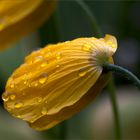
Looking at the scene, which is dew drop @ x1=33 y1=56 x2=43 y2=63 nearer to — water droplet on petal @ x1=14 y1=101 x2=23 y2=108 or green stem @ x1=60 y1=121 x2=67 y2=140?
water droplet on petal @ x1=14 y1=101 x2=23 y2=108

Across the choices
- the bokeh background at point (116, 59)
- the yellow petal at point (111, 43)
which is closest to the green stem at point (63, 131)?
the bokeh background at point (116, 59)

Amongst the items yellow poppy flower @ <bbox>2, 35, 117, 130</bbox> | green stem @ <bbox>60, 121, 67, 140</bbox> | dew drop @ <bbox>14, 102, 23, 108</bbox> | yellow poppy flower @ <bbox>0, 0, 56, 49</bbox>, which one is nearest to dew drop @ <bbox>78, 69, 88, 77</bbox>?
yellow poppy flower @ <bbox>2, 35, 117, 130</bbox>

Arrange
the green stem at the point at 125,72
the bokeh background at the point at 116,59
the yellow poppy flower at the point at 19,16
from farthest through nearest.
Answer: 1. the bokeh background at the point at 116,59
2. the yellow poppy flower at the point at 19,16
3. the green stem at the point at 125,72

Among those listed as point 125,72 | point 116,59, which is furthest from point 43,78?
point 116,59

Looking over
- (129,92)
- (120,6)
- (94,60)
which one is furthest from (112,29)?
(94,60)

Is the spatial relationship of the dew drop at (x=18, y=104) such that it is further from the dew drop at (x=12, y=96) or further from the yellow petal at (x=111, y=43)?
the yellow petal at (x=111, y=43)

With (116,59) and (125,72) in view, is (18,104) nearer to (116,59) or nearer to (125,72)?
(125,72)

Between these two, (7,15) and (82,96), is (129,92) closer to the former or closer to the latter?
(7,15)

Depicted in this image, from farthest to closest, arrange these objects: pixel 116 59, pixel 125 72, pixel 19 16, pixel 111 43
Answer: pixel 116 59, pixel 19 16, pixel 111 43, pixel 125 72
